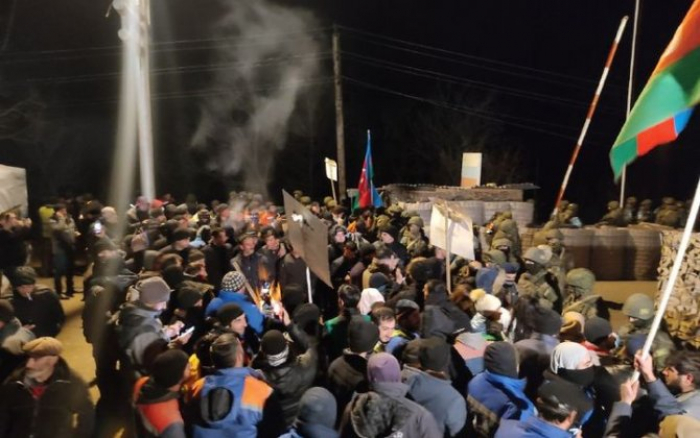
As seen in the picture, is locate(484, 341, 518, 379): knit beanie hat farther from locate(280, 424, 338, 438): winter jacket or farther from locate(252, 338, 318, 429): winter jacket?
locate(252, 338, 318, 429): winter jacket

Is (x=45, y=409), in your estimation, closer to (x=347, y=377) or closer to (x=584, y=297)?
(x=347, y=377)

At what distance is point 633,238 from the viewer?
1300 centimetres

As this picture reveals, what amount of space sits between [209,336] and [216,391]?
1048 millimetres

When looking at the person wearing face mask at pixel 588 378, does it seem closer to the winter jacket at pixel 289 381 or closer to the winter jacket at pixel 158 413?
the winter jacket at pixel 289 381

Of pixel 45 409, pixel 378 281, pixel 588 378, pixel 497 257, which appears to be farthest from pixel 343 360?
pixel 497 257

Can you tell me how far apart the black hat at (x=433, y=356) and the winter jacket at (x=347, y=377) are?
0.44 m

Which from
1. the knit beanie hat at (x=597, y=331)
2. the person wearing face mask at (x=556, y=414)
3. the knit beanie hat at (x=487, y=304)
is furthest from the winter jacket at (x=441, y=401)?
the knit beanie hat at (x=487, y=304)

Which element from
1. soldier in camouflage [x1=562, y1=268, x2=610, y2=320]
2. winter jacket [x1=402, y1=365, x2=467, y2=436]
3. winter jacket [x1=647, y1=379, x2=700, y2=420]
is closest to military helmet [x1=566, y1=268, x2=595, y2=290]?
soldier in camouflage [x1=562, y1=268, x2=610, y2=320]

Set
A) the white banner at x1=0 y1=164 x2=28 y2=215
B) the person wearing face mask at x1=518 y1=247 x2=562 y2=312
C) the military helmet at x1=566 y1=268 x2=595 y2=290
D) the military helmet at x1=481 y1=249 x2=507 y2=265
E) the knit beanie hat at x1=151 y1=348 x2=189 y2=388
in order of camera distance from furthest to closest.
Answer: the white banner at x1=0 y1=164 x2=28 y2=215
the military helmet at x1=481 y1=249 x2=507 y2=265
the person wearing face mask at x1=518 y1=247 x2=562 y2=312
the military helmet at x1=566 y1=268 x2=595 y2=290
the knit beanie hat at x1=151 y1=348 x2=189 y2=388

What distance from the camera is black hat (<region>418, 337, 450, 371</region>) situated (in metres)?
3.78

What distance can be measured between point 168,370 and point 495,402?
204 cm

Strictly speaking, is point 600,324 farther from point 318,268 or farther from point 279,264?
point 279,264

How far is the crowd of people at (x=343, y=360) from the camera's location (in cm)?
341

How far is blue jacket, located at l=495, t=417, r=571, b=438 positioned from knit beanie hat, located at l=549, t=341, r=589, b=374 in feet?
2.16
